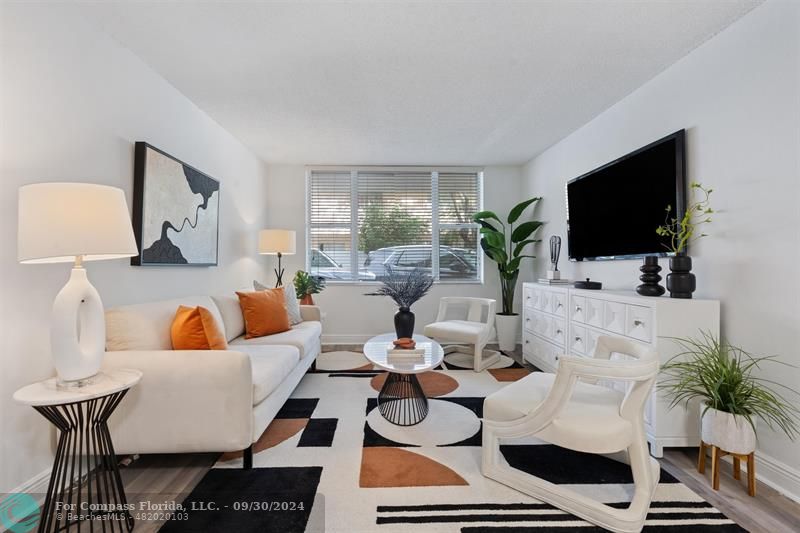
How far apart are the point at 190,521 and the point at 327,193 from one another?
158 inches

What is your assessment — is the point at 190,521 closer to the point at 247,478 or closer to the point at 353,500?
the point at 247,478

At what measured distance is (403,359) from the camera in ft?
7.57

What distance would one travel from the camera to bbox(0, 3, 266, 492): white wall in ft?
5.06

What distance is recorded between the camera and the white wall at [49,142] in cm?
154

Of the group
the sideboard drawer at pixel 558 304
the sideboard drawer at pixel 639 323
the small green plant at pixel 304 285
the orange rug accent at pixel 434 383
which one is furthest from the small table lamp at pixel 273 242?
the sideboard drawer at pixel 639 323

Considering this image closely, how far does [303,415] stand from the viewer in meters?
2.50

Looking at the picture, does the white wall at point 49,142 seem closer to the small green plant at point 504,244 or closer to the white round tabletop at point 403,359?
the white round tabletop at point 403,359

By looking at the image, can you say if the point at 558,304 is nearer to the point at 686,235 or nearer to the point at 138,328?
the point at 686,235

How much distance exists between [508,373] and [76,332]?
3177 mm

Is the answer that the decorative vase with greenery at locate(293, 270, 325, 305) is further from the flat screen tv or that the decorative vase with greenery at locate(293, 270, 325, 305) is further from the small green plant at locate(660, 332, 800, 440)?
the small green plant at locate(660, 332, 800, 440)

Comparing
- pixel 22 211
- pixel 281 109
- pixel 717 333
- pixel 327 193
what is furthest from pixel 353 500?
pixel 327 193

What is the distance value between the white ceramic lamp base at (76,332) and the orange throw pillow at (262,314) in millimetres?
1517

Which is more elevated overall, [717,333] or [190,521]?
[717,333]

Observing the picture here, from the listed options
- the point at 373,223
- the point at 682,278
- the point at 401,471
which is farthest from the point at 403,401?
the point at 373,223
